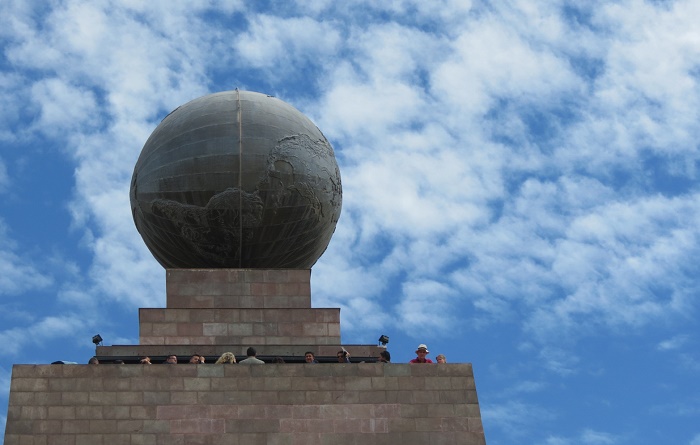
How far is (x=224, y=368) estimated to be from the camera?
104 feet

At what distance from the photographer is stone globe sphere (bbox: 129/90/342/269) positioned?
3669 cm

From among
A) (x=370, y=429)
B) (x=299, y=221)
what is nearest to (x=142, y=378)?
(x=370, y=429)

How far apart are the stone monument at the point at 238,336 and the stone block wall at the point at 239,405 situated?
25 mm

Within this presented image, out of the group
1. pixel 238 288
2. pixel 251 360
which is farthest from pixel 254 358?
pixel 238 288

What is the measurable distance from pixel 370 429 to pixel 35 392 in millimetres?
6860

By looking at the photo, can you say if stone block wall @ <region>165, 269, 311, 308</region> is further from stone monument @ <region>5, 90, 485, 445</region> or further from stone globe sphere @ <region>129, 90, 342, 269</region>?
stone globe sphere @ <region>129, 90, 342, 269</region>

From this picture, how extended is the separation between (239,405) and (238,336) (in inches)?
180

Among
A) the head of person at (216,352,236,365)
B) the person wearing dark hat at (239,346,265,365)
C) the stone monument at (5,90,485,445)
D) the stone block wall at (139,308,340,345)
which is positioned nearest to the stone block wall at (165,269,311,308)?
the stone monument at (5,90,485,445)

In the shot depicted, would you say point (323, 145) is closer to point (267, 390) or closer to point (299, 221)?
point (299, 221)

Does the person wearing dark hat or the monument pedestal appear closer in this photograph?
the monument pedestal

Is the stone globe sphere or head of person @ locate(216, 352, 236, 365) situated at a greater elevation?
the stone globe sphere

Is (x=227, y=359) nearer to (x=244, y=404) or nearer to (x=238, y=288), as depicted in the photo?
(x=244, y=404)

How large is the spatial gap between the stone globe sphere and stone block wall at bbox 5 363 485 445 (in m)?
5.97

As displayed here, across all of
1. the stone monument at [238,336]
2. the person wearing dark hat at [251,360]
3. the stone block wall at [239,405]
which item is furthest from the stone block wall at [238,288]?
the stone block wall at [239,405]
